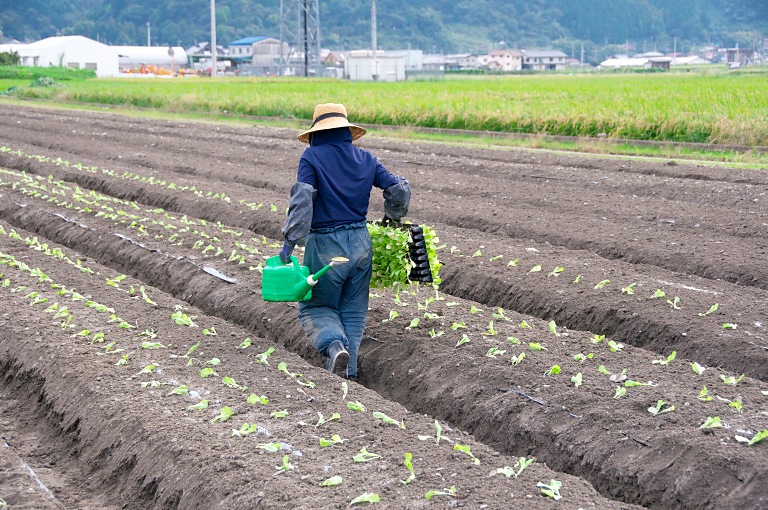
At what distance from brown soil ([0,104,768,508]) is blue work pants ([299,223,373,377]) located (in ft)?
1.03

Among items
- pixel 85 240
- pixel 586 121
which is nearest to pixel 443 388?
pixel 85 240

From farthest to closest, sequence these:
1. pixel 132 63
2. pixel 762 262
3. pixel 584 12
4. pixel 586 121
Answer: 1. pixel 584 12
2. pixel 132 63
3. pixel 586 121
4. pixel 762 262

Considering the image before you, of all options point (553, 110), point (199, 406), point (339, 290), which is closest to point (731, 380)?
point (339, 290)

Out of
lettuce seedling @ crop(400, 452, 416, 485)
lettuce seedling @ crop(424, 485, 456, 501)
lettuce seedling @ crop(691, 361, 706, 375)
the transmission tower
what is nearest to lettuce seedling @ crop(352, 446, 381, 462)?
lettuce seedling @ crop(400, 452, 416, 485)

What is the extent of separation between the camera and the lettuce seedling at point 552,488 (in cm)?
498

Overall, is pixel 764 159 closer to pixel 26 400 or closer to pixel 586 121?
pixel 586 121

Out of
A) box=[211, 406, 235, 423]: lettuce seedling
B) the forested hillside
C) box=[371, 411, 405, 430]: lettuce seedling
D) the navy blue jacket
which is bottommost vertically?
box=[371, 411, 405, 430]: lettuce seedling

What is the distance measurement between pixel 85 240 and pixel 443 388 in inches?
266

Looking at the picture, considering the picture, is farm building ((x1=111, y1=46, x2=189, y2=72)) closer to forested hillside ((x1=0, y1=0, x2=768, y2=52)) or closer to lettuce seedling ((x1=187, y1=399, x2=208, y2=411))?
forested hillside ((x1=0, y1=0, x2=768, y2=52))

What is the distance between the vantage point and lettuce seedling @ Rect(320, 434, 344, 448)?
18.5ft

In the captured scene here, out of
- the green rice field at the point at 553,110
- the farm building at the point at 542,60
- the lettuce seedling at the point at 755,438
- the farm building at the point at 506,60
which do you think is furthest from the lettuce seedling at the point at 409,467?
the farm building at the point at 542,60

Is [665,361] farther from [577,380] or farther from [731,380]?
[577,380]

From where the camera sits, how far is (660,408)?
20.2ft

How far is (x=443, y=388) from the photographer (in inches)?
280
